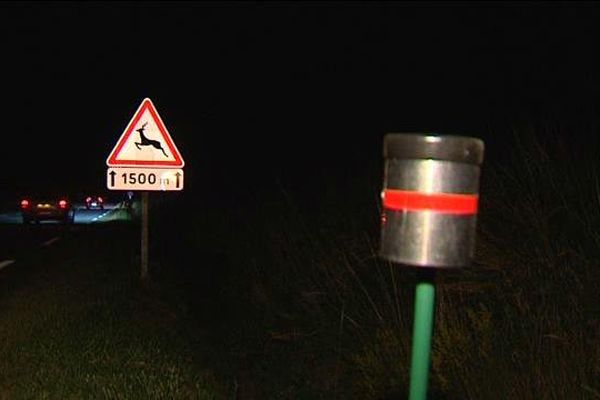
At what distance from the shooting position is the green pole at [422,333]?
270cm

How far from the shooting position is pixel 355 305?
6.91 m

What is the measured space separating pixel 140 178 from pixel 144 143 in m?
0.46

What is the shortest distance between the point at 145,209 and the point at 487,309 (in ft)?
20.3

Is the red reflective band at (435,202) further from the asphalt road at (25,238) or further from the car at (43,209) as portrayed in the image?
the car at (43,209)

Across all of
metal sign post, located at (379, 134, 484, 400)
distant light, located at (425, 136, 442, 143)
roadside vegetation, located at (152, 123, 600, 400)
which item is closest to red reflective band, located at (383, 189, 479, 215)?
metal sign post, located at (379, 134, 484, 400)

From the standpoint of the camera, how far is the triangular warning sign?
10.0 meters

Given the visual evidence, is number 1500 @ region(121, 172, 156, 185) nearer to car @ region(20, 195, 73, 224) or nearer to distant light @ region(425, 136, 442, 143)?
distant light @ region(425, 136, 442, 143)

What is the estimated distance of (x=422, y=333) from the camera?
2.71 m

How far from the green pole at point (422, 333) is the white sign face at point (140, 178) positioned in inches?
304

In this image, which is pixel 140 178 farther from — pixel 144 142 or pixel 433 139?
pixel 433 139

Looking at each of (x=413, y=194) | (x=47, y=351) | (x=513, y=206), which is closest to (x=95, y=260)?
(x=47, y=351)

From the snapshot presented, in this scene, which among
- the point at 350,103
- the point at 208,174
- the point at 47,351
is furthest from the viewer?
the point at 208,174

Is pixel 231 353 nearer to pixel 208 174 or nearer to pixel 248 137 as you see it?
pixel 248 137

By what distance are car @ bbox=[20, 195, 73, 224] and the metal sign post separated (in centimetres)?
2761
